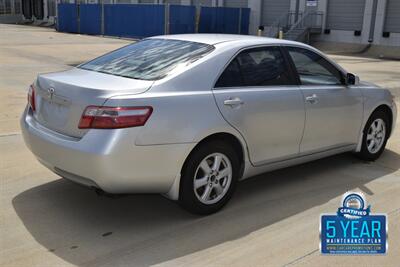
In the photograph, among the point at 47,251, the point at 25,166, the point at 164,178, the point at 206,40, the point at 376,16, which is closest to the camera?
the point at 47,251

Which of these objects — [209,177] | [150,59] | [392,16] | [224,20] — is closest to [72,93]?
[150,59]

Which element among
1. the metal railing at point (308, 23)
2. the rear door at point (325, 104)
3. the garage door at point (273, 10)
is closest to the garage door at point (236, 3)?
the garage door at point (273, 10)

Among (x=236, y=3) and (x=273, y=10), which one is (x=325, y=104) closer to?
(x=273, y=10)

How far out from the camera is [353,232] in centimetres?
385

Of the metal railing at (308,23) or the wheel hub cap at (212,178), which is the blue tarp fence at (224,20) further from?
the wheel hub cap at (212,178)

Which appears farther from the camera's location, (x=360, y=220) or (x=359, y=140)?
(x=359, y=140)

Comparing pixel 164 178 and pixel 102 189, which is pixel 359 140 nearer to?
pixel 164 178

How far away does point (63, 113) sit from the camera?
4008mm

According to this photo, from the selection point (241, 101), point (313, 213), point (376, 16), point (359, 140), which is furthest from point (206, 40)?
point (376, 16)

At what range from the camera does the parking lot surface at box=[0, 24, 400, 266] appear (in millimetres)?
3621

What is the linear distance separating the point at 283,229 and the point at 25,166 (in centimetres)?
298

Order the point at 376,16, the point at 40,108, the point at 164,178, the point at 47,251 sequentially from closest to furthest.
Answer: the point at 47,251
the point at 164,178
the point at 40,108
the point at 376,16

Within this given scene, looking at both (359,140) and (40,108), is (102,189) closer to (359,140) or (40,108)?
(40,108)

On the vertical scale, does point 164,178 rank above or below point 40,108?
below
